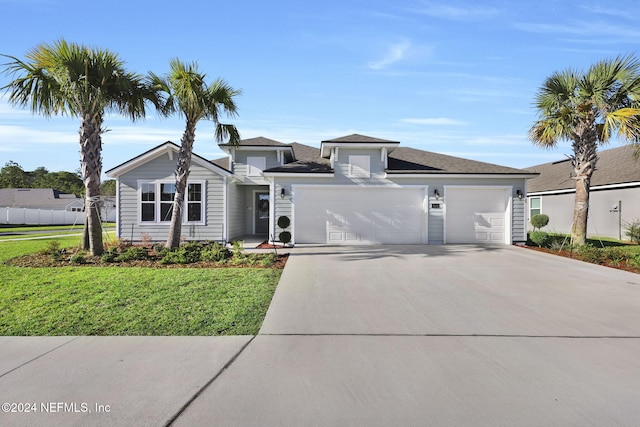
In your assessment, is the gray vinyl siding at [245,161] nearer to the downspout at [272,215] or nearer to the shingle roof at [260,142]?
the shingle roof at [260,142]

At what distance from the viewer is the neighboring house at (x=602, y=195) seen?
15570mm

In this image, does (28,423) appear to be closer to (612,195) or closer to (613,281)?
(613,281)

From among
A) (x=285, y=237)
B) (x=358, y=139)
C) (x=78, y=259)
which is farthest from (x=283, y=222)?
(x=78, y=259)

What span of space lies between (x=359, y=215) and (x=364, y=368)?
10507mm

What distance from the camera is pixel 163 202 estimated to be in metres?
13.8

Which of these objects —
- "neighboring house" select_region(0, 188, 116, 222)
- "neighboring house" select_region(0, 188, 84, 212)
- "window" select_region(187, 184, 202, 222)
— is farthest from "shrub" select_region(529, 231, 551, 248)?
"neighboring house" select_region(0, 188, 84, 212)

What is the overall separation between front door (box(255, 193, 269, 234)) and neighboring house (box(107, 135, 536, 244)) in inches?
151

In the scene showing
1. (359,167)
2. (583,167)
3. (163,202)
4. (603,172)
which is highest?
(603,172)

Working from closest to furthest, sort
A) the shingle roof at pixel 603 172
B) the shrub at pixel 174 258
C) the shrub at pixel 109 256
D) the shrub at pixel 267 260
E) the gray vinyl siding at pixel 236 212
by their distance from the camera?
the shrub at pixel 267 260 < the shrub at pixel 174 258 < the shrub at pixel 109 256 < the gray vinyl siding at pixel 236 212 < the shingle roof at pixel 603 172

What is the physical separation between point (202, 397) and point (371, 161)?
11.8 meters

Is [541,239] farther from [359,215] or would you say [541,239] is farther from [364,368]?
[364,368]

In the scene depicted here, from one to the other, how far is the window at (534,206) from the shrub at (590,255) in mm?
11989

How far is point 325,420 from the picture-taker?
256cm

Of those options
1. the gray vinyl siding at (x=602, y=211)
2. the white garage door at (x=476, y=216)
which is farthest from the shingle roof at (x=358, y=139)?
the gray vinyl siding at (x=602, y=211)
